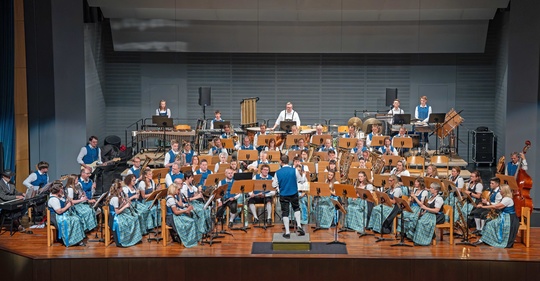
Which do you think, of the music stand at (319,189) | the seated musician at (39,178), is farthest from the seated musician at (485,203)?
the seated musician at (39,178)

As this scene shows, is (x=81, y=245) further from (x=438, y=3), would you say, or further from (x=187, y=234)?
(x=438, y=3)

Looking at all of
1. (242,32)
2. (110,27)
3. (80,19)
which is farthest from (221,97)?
(80,19)

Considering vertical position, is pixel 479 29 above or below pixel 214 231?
above

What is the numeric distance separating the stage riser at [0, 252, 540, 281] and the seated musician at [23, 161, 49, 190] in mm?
2321

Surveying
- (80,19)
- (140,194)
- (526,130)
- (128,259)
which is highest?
(80,19)

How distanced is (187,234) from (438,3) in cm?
990

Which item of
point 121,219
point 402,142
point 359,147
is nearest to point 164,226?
point 121,219

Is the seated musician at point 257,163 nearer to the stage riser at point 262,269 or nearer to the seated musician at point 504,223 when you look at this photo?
the stage riser at point 262,269

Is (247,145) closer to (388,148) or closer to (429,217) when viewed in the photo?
(388,148)

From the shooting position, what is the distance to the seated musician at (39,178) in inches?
543

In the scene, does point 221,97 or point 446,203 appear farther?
point 221,97

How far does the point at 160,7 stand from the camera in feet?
63.1

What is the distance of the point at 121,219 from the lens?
41.0 feet

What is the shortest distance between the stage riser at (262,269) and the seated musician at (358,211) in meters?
1.74
